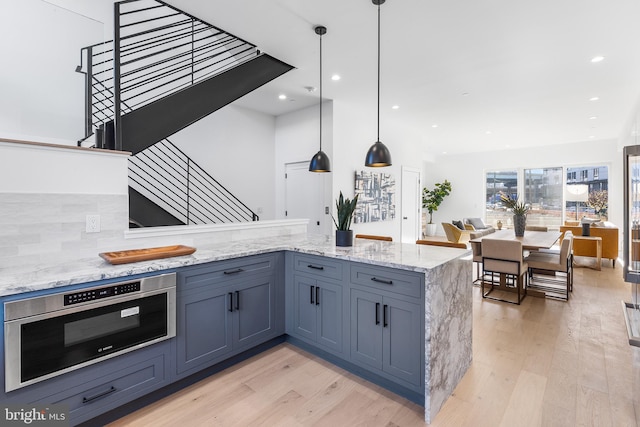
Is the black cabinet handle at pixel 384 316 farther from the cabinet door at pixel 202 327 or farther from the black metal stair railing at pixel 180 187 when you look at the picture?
Result: the black metal stair railing at pixel 180 187

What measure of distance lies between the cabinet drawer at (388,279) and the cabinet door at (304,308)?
48 cm

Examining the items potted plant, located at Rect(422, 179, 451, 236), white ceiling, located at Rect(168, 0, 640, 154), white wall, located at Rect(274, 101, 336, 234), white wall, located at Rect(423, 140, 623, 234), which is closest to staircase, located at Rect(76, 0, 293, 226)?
white ceiling, located at Rect(168, 0, 640, 154)

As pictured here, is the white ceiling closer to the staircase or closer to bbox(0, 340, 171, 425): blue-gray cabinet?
the staircase

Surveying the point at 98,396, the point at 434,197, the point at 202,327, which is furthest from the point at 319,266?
the point at 434,197

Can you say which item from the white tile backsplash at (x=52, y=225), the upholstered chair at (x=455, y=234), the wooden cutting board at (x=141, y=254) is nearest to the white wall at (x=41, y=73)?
the white tile backsplash at (x=52, y=225)

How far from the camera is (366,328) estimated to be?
7.23 feet

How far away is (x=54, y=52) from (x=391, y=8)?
321 cm

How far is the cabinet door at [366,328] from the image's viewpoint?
213cm

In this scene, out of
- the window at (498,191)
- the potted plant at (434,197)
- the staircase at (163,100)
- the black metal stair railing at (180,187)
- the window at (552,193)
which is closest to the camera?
the staircase at (163,100)

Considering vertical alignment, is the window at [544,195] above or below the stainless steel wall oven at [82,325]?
above

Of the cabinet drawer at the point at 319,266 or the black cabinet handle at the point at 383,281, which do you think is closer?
the black cabinet handle at the point at 383,281

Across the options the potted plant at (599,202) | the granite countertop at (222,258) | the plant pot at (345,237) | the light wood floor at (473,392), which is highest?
the potted plant at (599,202)

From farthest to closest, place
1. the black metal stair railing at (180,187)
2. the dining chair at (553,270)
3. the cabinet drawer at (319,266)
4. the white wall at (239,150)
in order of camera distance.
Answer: the white wall at (239,150)
the black metal stair railing at (180,187)
the dining chair at (553,270)
the cabinet drawer at (319,266)

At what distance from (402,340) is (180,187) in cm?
403
